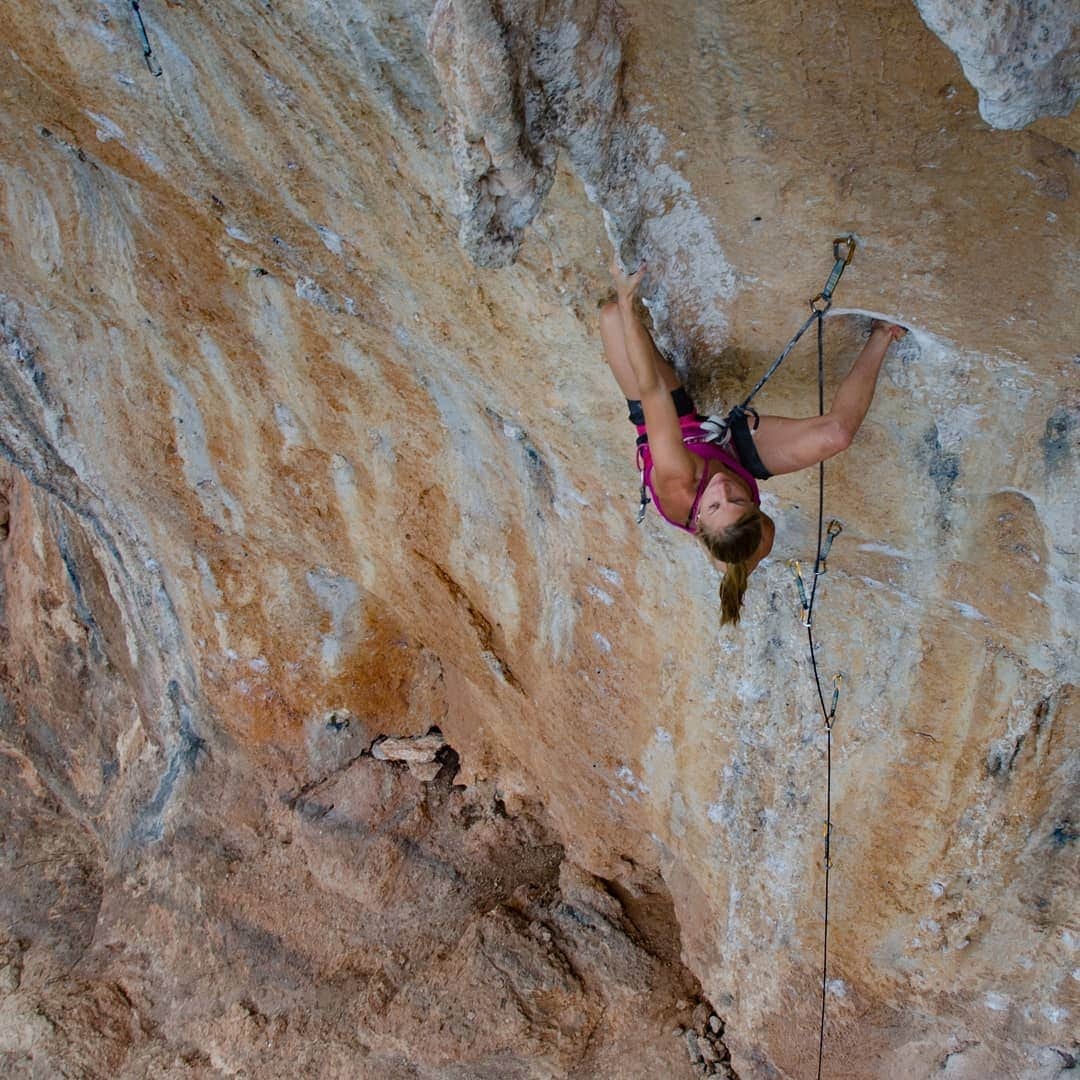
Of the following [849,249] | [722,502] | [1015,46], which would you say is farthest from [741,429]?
[1015,46]

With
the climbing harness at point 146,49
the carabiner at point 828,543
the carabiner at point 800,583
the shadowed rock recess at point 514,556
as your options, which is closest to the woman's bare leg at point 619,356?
the shadowed rock recess at point 514,556

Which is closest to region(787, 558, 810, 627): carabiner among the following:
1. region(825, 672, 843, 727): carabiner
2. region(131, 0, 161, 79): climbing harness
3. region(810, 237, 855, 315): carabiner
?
region(825, 672, 843, 727): carabiner

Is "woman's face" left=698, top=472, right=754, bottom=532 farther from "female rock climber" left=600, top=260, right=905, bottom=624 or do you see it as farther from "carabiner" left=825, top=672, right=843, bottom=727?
"carabiner" left=825, top=672, right=843, bottom=727

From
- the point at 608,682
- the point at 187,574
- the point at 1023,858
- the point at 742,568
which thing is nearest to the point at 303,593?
the point at 187,574

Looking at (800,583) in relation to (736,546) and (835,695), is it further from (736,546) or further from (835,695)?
A: (736,546)

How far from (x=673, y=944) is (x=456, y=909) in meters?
1.21

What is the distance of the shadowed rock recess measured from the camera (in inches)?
92.9

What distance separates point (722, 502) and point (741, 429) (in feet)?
1.20

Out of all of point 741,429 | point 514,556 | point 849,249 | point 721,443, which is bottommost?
point 514,556

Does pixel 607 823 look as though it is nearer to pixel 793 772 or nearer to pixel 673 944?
pixel 673 944

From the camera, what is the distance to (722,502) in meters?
2.57

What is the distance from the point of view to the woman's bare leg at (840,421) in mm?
2660

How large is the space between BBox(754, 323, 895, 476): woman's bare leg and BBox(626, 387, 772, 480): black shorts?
7cm

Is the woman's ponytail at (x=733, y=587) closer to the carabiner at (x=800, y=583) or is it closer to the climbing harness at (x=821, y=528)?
the climbing harness at (x=821, y=528)
